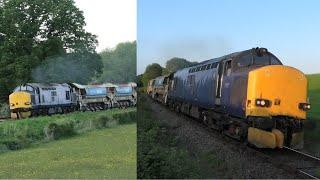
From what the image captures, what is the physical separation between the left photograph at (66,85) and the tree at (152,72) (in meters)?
1.09

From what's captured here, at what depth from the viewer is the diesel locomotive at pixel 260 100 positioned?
6.59 meters

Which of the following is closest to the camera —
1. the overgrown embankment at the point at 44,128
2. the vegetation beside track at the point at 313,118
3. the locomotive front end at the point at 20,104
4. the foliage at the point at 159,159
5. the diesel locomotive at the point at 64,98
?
the foliage at the point at 159,159

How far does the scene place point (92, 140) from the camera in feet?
29.3

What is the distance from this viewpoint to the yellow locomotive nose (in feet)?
21.9

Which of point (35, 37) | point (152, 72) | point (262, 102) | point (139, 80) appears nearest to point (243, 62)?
point (262, 102)

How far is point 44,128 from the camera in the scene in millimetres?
9805

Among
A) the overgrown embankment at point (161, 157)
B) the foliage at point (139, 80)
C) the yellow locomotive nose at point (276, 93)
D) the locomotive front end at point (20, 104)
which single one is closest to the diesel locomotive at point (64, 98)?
the locomotive front end at point (20, 104)

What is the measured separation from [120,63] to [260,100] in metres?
2.15

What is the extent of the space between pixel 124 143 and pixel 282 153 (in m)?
2.46

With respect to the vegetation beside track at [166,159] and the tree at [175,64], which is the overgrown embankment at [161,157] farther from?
the tree at [175,64]

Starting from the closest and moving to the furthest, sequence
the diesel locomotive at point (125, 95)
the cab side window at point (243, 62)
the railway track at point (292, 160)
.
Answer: the railway track at point (292, 160) < the diesel locomotive at point (125, 95) < the cab side window at point (243, 62)

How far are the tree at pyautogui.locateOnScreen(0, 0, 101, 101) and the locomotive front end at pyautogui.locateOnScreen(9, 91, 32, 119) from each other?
259 millimetres

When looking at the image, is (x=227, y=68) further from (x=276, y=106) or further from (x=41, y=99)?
(x=41, y=99)

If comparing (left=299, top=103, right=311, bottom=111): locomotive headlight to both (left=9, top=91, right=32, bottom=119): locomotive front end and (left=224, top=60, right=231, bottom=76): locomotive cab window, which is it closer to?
(left=224, top=60, right=231, bottom=76): locomotive cab window
